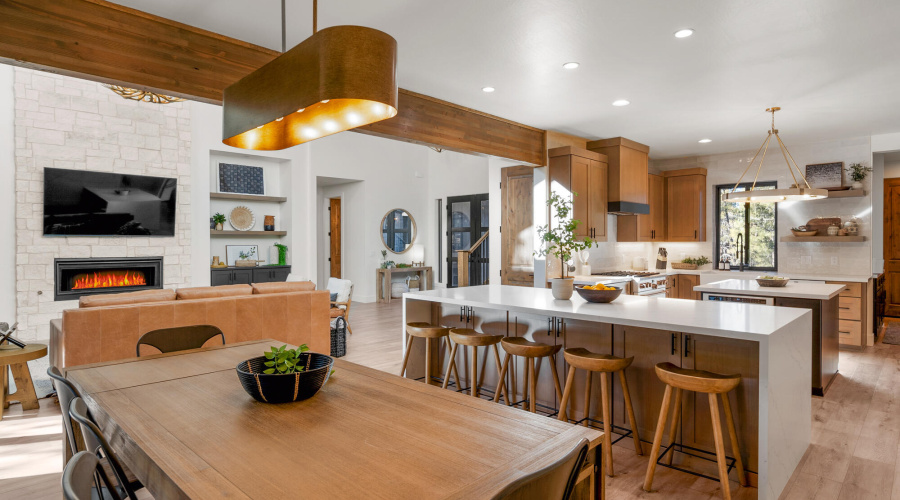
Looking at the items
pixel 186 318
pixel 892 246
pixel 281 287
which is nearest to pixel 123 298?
pixel 186 318

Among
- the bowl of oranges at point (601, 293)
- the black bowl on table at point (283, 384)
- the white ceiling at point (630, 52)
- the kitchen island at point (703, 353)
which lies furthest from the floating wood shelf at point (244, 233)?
the black bowl on table at point (283, 384)

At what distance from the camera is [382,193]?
10.3 metres

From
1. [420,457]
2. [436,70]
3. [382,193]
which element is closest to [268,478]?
[420,457]

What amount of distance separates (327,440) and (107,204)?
6.82 meters

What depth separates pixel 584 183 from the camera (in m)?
5.87

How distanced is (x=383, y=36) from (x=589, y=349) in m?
2.50

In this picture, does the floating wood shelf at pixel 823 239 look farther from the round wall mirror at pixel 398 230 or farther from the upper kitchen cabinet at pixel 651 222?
the round wall mirror at pixel 398 230

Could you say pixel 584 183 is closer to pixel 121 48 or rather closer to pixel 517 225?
pixel 517 225

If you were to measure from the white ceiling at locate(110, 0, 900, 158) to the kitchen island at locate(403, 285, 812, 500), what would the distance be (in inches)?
69.9

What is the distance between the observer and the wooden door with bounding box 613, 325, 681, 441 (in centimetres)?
299

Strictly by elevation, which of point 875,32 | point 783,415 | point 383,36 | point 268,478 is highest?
point 875,32

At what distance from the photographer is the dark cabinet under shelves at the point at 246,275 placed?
7.70 m

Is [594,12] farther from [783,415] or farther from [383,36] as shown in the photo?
[783,415]

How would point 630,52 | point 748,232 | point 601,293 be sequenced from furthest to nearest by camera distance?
point 748,232, point 630,52, point 601,293
